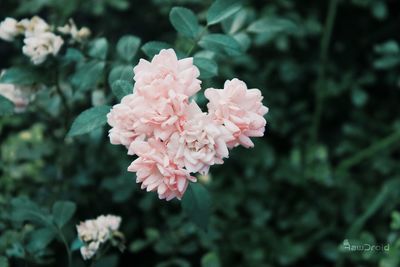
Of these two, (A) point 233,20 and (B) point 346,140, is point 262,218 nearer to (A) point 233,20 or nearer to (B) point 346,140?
(B) point 346,140

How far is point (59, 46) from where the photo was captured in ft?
4.20

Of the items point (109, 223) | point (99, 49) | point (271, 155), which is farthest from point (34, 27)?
point (271, 155)

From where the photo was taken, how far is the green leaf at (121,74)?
1.20 metres

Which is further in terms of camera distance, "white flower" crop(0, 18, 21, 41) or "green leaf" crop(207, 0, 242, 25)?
"white flower" crop(0, 18, 21, 41)

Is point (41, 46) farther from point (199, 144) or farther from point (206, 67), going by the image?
point (199, 144)

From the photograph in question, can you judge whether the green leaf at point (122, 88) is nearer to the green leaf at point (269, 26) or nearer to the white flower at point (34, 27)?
the white flower at point (34, 27)

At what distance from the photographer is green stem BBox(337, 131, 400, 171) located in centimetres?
186

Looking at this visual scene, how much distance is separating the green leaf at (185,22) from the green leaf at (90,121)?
10.2 inches

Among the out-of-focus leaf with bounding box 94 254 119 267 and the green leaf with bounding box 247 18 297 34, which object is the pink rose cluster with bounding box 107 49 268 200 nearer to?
the out-of-focus leaf with bounding box 94 254 119 267

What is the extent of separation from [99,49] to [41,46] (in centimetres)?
14

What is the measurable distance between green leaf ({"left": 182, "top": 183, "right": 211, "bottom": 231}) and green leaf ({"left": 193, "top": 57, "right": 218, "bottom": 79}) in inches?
10.0

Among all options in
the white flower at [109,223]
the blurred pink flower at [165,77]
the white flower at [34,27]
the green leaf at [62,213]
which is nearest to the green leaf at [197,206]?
the white flower at [109,223]

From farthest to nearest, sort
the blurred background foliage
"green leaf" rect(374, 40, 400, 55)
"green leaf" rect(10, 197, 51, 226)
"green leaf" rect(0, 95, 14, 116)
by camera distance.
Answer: "green leaf" rect(374, 40, 400, 55)
the blurred background foliage
"green leaf" rect(10, 197, 51, 226)
"green leaf" rect(0, 95, 14, 116)

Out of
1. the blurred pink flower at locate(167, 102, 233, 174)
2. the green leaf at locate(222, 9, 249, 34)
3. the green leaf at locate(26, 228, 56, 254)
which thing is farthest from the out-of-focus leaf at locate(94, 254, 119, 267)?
the green leaf at locate(222, 9, 249, 34)
